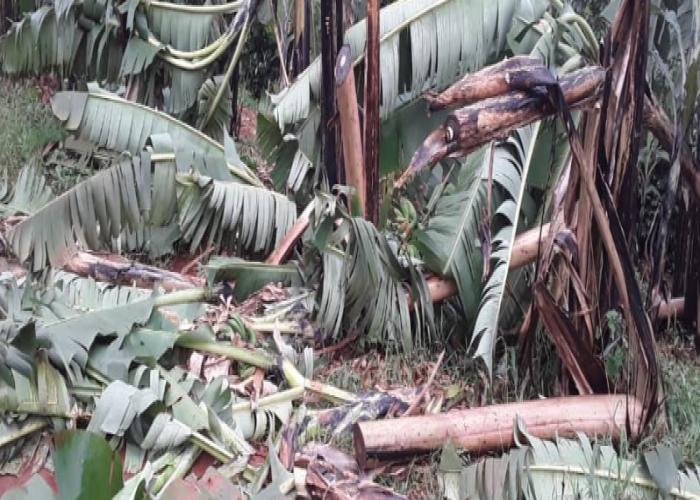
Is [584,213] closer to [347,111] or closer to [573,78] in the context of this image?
[573,78]

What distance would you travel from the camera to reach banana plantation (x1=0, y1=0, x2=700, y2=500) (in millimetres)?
2676

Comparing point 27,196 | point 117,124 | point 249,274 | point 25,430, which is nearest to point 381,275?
point 249,274

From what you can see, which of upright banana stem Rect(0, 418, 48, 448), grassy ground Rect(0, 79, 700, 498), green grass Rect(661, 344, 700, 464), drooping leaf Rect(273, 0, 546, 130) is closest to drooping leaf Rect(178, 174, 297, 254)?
drooping leaf Rect(273, 0, 546, 130)

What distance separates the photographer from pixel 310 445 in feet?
9.62

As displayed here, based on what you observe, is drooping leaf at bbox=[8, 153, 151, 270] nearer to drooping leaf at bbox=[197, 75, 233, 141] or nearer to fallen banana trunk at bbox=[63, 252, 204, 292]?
fallen banana trunk at bbox=[63, 252, 204, 292]

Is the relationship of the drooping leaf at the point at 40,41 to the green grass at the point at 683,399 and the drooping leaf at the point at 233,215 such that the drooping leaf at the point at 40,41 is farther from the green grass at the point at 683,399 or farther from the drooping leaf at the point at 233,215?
the green grass at the point at 683,399

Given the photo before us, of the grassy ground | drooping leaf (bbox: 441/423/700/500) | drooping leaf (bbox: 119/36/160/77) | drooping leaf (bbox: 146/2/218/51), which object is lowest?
the grassy ground

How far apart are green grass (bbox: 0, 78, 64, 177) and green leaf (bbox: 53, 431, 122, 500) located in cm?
384

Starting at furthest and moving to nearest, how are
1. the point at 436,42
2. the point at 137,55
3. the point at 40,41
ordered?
the point at 137,55, the point at 40,41, the point at 436,42

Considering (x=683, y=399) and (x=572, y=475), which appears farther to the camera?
(x=683, y=399)

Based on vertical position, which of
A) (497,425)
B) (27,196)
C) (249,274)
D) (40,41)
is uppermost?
(40,41)

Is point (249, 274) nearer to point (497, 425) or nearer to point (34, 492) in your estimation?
point (497, 425)

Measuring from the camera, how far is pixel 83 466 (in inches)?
85.1

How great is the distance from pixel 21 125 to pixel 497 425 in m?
4.74
